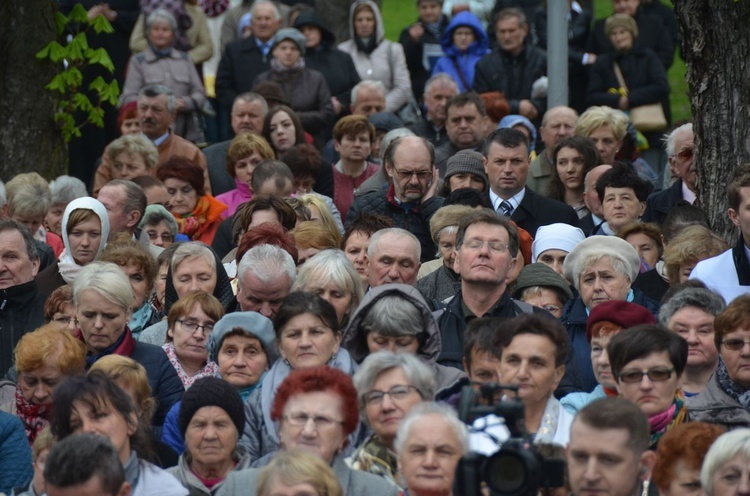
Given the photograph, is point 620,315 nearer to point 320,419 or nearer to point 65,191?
point 320,419

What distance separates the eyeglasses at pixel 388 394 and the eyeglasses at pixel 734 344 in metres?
1.76

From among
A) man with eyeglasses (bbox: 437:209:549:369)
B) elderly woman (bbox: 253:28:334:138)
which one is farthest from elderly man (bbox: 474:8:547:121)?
man with eyeglasses (bbox: 437:209:549:369)

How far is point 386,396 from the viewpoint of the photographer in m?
8.03

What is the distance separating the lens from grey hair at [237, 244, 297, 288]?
994 centimetres

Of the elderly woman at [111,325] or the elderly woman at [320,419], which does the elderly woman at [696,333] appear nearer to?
the elderly woman at [320,419]

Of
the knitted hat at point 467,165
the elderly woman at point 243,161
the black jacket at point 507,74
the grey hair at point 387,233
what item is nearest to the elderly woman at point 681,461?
the grey hair at point 387,233

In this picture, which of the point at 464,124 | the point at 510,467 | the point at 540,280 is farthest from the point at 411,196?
the point at 510,467

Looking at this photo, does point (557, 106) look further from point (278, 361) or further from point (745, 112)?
point (278, 361)

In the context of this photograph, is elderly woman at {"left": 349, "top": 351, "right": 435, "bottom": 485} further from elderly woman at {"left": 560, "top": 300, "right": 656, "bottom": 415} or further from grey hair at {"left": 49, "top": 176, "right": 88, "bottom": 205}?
grey hair at {"left": 49, "top": 176, "right": 88, "bottom": 205}

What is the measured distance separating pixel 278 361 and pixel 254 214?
2802 mm

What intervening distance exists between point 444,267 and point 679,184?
10.5 ft

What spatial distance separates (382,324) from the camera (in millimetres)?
8859

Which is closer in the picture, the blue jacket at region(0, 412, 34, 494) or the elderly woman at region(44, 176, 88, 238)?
the blue jacket at region(0, 412, 34, 494)

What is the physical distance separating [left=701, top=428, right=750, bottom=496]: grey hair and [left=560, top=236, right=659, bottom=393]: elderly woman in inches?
96.4
